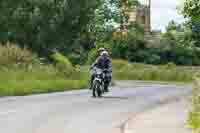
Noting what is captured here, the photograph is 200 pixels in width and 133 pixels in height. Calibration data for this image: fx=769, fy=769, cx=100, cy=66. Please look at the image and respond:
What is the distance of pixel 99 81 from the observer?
2911cm

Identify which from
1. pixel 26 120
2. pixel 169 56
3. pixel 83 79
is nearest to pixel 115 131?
pixel 26 120

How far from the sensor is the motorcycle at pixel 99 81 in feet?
95.5

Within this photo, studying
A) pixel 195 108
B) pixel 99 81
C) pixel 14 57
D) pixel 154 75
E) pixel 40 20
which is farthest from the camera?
pixel 40 20

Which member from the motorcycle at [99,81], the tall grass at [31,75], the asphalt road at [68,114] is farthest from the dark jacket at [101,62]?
the tall grass at [31,75]

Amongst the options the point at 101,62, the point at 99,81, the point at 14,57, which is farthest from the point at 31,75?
the point at 101,62

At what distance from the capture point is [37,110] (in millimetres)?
21391

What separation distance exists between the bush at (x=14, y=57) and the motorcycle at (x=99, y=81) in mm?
15118

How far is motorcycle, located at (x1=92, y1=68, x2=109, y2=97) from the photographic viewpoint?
29.1 m

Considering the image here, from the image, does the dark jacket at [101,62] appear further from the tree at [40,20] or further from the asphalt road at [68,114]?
the tree at [40,20]

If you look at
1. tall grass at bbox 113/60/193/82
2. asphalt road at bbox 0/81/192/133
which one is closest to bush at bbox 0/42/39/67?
tall grass at bbox 113/60/193/82

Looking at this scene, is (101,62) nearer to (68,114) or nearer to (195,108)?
(68,114)

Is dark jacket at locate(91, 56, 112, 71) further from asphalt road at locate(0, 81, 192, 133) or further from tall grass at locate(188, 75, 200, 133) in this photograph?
tall grass at locate(188, 75, 200, 133)

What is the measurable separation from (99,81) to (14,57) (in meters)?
17.6

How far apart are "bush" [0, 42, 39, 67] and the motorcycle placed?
15118 mm
